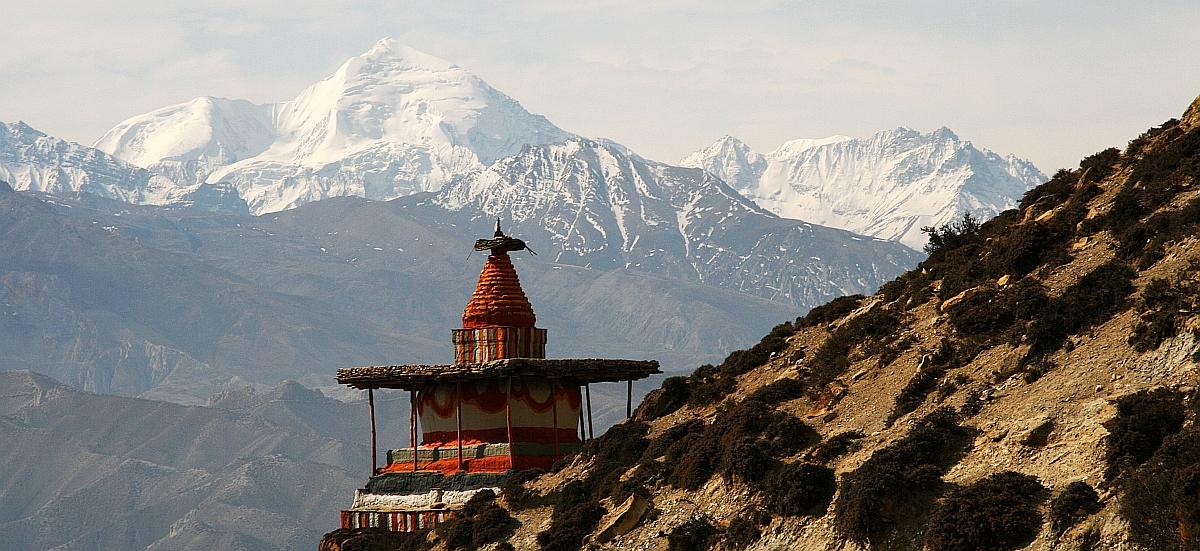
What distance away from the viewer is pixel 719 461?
4353 cm

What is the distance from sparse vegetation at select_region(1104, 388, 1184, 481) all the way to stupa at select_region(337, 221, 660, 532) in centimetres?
2350

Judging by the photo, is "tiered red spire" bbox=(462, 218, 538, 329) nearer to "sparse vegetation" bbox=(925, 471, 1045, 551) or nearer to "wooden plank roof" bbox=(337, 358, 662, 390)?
"wooden plank roof" bbox=(337, 358, 662, 390)

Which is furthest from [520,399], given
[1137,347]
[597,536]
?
[1137,347]

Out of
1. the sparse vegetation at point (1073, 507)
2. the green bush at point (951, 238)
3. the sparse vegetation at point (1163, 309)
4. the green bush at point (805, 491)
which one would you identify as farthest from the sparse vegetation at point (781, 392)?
the sparse vegetation at point (1073, 507)

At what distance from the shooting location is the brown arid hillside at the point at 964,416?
3434 centimetres

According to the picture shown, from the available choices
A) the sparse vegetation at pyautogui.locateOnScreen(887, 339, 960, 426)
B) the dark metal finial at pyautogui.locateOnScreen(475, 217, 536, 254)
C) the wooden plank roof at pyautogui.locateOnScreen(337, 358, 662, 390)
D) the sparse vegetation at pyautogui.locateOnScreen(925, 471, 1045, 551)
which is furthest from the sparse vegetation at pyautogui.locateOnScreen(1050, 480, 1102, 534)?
the dark metal finial at pyautogui.locateOnScreen(475, 217, 536, 254)

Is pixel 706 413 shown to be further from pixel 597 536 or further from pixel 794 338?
pixel 597 536

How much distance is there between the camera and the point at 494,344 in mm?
60688

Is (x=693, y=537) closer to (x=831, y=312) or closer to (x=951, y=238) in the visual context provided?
(x=831, y=312)

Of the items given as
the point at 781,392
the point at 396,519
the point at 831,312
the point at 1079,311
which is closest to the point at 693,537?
the point at 781,392

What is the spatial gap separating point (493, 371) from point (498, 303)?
5144 mm

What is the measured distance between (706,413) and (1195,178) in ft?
47.1

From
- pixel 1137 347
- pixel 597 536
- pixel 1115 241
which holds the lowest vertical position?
pixel 597 536

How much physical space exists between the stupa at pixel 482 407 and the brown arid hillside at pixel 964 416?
5052 millimetres
